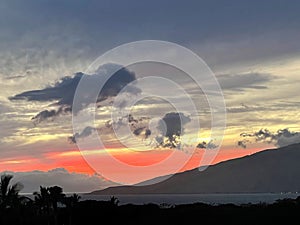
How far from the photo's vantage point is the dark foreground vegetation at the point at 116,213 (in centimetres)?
6935

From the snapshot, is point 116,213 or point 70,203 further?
point 116,213

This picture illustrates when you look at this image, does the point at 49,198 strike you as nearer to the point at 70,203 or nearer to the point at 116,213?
the point at 70,203

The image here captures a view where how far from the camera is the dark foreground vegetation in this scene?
2730 inches

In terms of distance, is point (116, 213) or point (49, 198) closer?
point (49, 198)

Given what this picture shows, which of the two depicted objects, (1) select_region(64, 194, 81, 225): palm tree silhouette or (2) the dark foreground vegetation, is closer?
(2) the dark foreground vegetation

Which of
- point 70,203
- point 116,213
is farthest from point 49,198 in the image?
point 116,213

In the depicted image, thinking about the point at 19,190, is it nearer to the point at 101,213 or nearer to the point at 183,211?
the point at 101,213

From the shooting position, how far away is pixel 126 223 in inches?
3108

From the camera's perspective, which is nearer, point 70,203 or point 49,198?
→ point 49,198

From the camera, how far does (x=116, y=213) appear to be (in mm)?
82188

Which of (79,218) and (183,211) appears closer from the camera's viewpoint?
(79,218)

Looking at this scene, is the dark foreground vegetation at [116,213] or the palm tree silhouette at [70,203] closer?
the dark foreground vegetation at [116,213]

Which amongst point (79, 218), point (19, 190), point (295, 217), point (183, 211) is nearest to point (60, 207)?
point (79, 218)

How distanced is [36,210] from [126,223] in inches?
487
